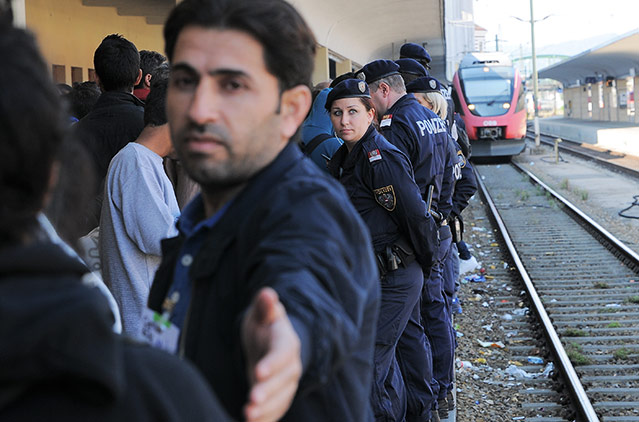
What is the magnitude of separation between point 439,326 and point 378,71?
1.99m

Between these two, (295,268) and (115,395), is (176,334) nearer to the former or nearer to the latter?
(295,268)

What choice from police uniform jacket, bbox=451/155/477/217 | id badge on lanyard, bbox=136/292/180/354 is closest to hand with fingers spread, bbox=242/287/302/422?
id badge on lanyard, bbox=136/292/180/354

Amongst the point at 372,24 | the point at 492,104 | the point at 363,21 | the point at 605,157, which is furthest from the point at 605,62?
the point at 363,21


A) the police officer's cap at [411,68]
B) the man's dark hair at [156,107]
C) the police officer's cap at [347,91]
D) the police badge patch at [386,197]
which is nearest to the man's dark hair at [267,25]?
the man's dark hair at [156,107]

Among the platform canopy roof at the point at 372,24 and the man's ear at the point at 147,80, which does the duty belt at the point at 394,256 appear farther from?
the platform canopy roof at the point at 372,24

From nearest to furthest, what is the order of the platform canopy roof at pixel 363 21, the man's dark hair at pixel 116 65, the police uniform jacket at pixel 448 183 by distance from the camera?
the man's dark hair at pixel 116 65
the police uniform jacket at pixel 448 183
the platform canopy roof at pixel 363 21

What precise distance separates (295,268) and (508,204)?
1714 cm

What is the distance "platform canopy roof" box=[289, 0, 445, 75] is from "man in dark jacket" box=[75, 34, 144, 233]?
10044 millimetres

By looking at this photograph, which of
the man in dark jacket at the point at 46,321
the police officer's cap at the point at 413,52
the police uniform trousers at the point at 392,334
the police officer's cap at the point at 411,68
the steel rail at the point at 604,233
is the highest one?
the police officer's cap at the point at 413,52

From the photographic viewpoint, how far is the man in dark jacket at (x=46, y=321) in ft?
3.27

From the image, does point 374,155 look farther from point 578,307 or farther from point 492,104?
point 492,104

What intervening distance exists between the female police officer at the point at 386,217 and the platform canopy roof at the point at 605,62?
29457mm

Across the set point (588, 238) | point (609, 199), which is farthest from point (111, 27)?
point (609, 199)

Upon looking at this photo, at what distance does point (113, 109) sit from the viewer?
4938 millimetres
